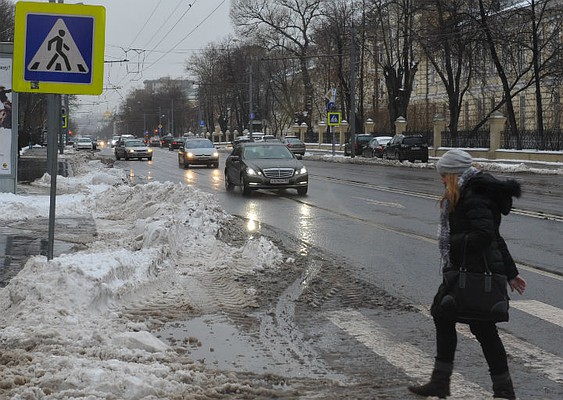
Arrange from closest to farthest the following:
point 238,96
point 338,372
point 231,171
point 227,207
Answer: point 338,372
point 227,207
point 231,171
point 238,96

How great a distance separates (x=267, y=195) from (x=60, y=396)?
55.0ft

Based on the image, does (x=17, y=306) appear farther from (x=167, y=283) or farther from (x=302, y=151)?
(x=302, y=151)

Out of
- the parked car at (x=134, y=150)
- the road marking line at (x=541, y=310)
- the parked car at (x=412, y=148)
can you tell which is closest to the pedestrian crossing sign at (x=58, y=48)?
the road marking line at (x=541, y=310)

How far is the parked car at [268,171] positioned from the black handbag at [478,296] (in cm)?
1635

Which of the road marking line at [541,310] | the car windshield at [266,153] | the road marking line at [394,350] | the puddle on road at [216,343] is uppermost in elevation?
the car windshield at [266,153]

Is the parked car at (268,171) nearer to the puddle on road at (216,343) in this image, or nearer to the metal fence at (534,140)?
the puddle on road at (216,343)

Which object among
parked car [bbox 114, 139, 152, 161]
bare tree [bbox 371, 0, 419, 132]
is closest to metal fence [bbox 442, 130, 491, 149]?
bare tree [bbox 371, 0, 419, 132]

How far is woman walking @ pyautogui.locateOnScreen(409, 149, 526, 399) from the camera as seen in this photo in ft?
14.6

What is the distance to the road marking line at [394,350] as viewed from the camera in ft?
16.3

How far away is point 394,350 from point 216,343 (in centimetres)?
137

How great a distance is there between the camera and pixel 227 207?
17672mm

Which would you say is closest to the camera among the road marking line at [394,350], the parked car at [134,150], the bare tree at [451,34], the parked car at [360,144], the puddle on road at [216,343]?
the road marking line at [394,350]

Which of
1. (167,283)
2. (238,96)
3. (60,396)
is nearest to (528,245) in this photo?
(167,283)

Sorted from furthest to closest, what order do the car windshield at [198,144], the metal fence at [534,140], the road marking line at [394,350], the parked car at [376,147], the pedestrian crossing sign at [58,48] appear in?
the parked car at [376,147], the car windshield at [198,144], the metal fence at [534,140], the pedestrian crossing sign at [58,48], the road marking line at [394,350]
